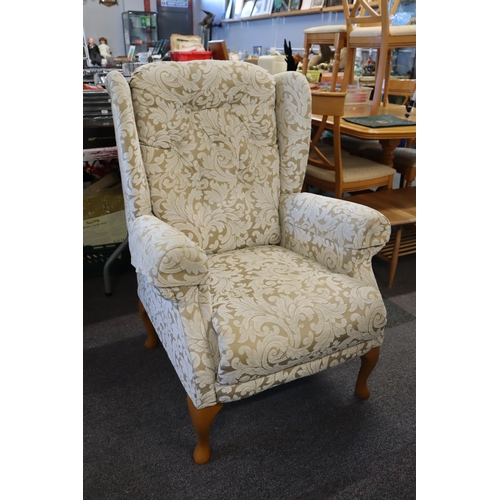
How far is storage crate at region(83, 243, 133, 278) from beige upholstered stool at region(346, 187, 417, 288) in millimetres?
1239

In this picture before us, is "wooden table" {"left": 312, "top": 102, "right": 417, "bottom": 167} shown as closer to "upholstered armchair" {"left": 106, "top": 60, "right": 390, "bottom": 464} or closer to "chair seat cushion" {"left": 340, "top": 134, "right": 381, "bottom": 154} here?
"chair seat cushion" {"left": 340, "top": 134, "right": 381, "bottom": 154}

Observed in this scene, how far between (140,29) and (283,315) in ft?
21.7

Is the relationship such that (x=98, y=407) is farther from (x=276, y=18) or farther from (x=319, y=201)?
(x=276, y=18)

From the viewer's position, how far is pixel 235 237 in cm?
154

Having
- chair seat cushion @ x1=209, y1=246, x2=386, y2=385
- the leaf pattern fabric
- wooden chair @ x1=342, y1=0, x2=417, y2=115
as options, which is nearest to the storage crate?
the leaf pattern fabric

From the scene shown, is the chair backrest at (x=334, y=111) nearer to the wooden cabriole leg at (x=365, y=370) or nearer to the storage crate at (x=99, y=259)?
the wooden cabriole leg at (x=365, y=370)

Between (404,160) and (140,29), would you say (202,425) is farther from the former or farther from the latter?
(140,29)

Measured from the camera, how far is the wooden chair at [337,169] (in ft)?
6.28

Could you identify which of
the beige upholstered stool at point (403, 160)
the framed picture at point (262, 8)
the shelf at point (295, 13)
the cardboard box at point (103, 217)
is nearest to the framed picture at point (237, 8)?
the shelf at point (295, 13)

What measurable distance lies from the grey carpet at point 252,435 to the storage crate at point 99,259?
0.49 meters

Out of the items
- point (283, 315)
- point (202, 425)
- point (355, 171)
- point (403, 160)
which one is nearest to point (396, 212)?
point (355, 171)

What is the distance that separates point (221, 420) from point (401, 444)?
56cm

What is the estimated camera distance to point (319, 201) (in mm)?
1460
